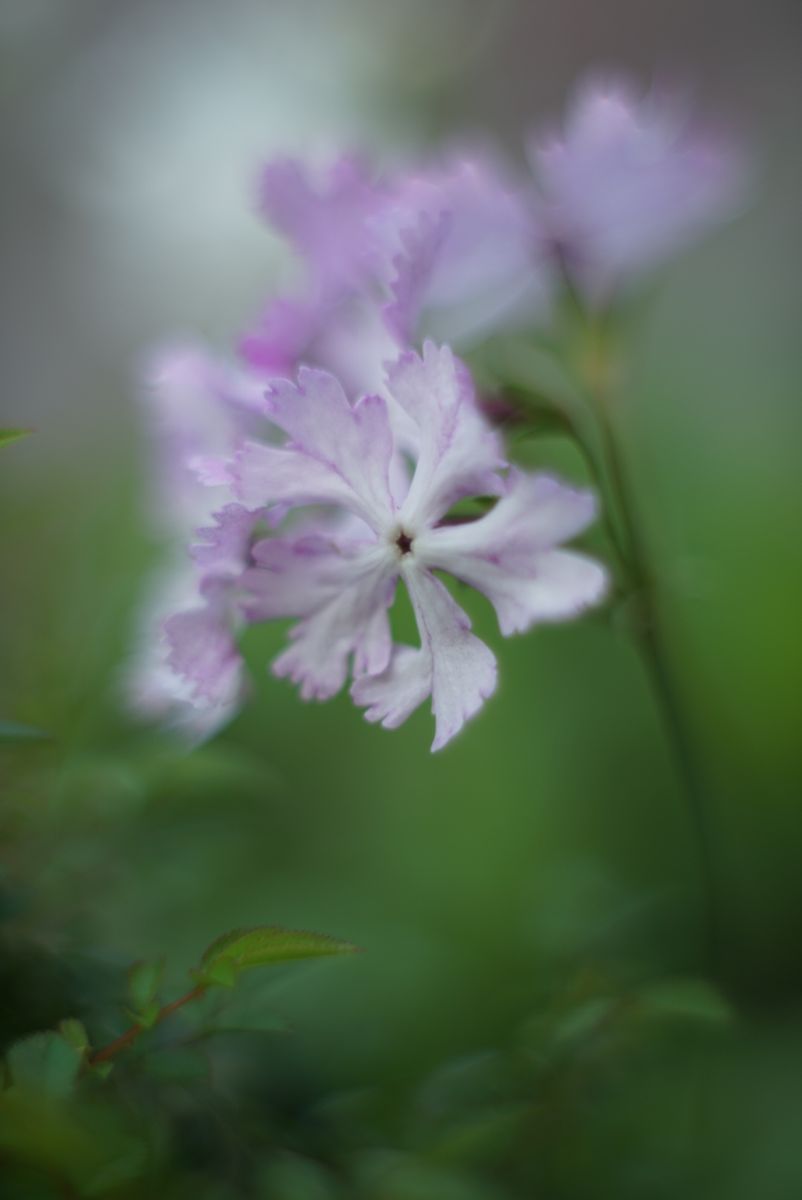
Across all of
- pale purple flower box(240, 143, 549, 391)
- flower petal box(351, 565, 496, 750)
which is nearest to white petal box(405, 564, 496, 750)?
flower petal box(351, 565, 496, 750)

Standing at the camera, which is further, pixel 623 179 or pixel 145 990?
pixel 623 179

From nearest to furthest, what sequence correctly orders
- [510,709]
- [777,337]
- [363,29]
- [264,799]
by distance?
[264,799] → [510,709] → [777,337] → [363,29]

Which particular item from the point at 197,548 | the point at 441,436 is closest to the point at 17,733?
the point at 197,548

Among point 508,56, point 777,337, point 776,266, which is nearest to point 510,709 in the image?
point 777,337

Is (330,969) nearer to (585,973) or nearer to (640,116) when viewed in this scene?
(585,973)

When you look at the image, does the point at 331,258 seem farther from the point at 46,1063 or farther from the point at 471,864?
the point at 471,864
